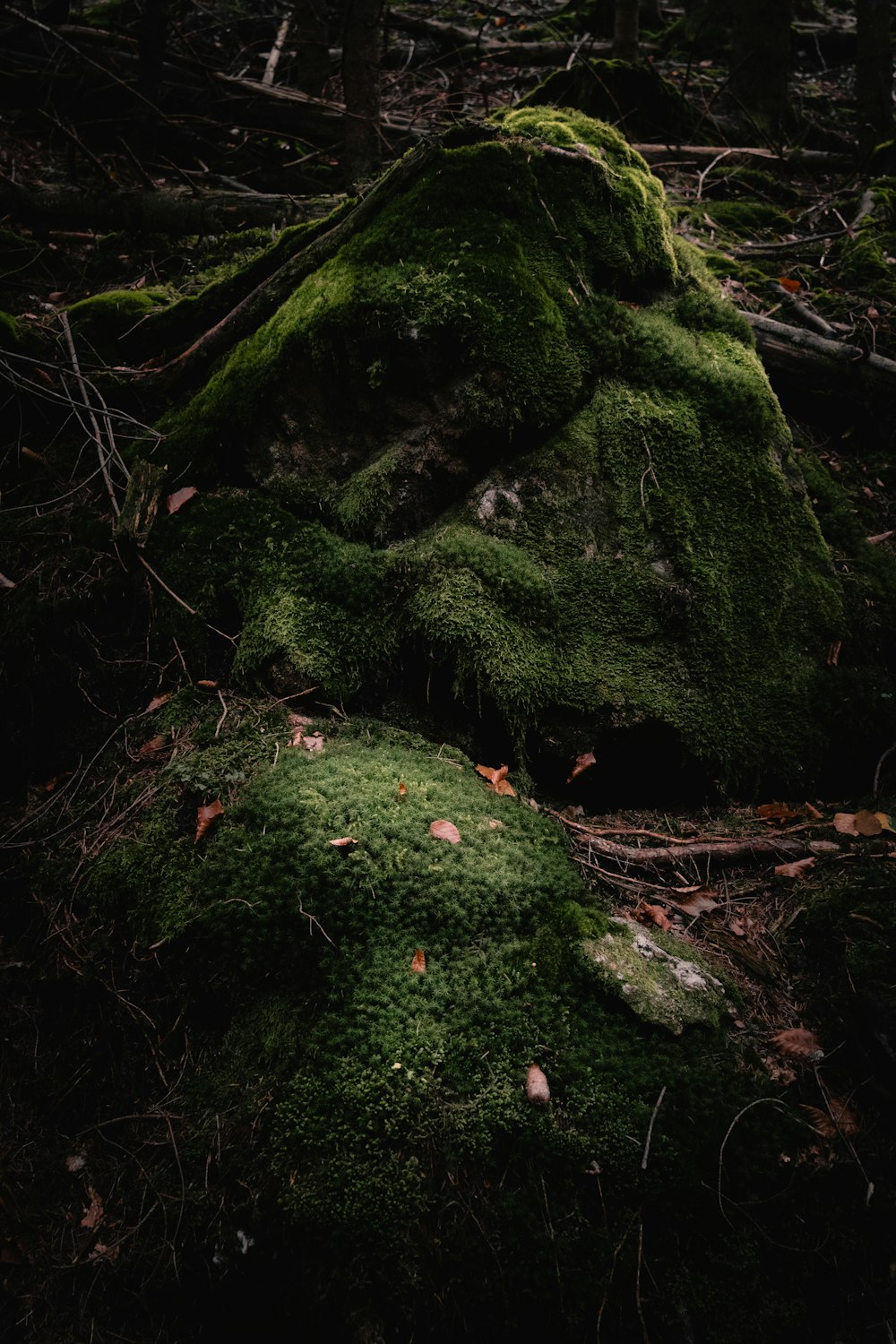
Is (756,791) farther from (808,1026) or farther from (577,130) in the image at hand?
(577,130)

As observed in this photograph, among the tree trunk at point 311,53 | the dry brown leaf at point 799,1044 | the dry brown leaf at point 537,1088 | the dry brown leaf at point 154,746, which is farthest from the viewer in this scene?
the tree trunk at point 311,53

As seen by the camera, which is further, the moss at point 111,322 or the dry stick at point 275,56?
the dry stick at point 275,56

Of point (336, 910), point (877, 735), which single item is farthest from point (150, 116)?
point (877, 735)

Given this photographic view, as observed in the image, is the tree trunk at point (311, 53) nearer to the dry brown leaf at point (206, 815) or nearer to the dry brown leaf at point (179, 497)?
the dry brown leaf at point (179, 497)

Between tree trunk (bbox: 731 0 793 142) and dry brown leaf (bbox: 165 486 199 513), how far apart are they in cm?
888

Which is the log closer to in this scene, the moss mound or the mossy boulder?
the mossy boulder

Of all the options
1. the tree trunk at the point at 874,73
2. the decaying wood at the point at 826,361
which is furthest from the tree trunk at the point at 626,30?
the decaying wood at the point at 826,361

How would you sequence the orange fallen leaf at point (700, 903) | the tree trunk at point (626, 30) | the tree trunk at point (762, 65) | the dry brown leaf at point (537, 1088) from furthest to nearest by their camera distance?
the tree trunk at point (762, 65), the tree trunk at point (626, 30), the orange fallen leaf at point (700, 903), the dry brown leaf at point (537, 1088)

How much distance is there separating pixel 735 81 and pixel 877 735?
29.5 feet

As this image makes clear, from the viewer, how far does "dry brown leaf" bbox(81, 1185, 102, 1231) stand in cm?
247

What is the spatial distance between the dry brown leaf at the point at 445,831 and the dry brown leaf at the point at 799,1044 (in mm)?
1358

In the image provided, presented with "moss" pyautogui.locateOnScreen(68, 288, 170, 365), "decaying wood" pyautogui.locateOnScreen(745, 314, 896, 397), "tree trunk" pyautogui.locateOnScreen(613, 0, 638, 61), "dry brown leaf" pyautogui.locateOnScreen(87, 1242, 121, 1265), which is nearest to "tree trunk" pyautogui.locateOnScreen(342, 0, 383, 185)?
"moss" pyautogui.locateOnScreen(68, 288, 170, 365)

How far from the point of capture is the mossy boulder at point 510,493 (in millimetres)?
3555

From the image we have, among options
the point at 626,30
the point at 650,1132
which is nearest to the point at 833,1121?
the point at 650,1132
